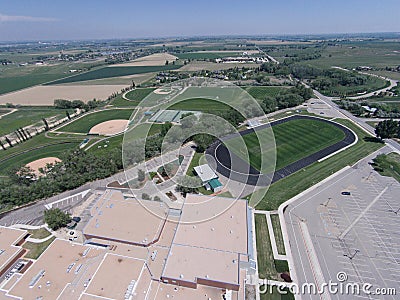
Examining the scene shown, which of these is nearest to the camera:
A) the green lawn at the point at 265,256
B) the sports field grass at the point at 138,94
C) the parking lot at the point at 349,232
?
the parking lot at the point at 349,232

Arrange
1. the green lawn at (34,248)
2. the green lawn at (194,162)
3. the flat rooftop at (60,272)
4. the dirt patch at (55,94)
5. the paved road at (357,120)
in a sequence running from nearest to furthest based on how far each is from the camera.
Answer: the flat rooftop at (60,272), the green lawn at (34,248), the green lawn at (194,162), the paved road at (357,120), the dirt patch at (55,94)

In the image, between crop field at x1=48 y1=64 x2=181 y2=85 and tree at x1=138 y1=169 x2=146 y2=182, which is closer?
tree at x1=138 y1=169 x2=146 y2=182

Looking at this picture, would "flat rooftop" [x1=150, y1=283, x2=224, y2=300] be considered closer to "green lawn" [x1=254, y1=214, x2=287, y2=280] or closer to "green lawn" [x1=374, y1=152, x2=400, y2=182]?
"green lawn" [x1=254, y1=214, x2=287, y2=280]

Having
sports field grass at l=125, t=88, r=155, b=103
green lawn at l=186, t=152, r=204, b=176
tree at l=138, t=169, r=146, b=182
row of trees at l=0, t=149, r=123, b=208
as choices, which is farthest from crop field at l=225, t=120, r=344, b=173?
sports field grass at l=125, t=88, r=155, b=103

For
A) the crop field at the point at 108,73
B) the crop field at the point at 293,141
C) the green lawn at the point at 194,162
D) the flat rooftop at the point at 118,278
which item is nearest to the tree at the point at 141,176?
the green lawn at the point at 194,162

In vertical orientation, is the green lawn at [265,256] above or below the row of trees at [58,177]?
below

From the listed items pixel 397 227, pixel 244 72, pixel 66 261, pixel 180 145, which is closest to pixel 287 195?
pixel 397 227

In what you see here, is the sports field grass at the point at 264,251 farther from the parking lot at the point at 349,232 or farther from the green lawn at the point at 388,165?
the green lawn at the point at 388,165
